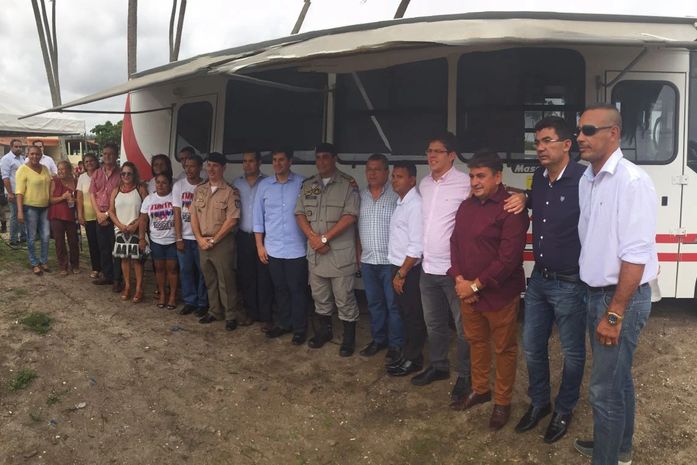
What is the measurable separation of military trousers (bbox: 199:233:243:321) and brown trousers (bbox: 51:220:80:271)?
249cm

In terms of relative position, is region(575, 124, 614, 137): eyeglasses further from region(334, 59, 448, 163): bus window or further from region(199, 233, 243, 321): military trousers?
region(199, 233, 243, 321): military trousers

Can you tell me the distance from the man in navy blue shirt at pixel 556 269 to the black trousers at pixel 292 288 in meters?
2.04

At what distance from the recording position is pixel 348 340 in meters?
4.33

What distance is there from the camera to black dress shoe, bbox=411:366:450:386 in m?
3.73

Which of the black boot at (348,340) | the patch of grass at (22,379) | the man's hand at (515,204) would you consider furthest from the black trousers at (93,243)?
the man's hand at (515,204)

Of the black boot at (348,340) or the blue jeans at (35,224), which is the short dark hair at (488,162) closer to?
the black boot at (348,340)

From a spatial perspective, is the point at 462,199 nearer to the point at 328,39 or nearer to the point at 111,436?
the point at 328,39

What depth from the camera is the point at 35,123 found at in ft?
36.4

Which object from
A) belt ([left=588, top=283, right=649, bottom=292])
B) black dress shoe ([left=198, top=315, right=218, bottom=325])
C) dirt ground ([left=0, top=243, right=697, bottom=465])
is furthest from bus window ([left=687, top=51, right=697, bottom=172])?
black dress shoe ([left=198, top=315, right=218, bottom=325])

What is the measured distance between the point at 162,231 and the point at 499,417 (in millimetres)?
3667

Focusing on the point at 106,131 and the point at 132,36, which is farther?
the point at 106,131

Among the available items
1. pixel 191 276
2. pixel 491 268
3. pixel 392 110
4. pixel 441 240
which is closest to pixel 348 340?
pixel 441 240

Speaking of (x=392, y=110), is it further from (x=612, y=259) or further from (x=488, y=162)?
(x=612, y=259)

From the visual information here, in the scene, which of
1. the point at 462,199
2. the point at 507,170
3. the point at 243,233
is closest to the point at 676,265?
the point at 507,170
